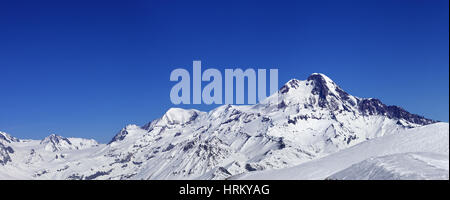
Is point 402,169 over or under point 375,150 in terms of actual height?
under

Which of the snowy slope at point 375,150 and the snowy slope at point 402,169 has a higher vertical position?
the snowy slope at point 375,150

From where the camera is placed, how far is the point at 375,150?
67750mm

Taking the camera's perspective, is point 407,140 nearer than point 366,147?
Yes

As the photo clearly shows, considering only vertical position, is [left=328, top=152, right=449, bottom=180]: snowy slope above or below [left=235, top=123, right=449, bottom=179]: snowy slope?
below

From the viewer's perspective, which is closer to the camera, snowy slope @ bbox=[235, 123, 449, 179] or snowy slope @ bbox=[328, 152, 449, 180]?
snowy slope @ bbox=[328, 152, 449, 180]

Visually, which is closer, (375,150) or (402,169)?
(402,169)

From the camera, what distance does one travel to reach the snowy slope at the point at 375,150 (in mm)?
48031

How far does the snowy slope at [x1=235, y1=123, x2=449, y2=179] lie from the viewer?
48.0 m

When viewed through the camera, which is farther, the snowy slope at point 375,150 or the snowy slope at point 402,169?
the snowy slope at point 375,150
